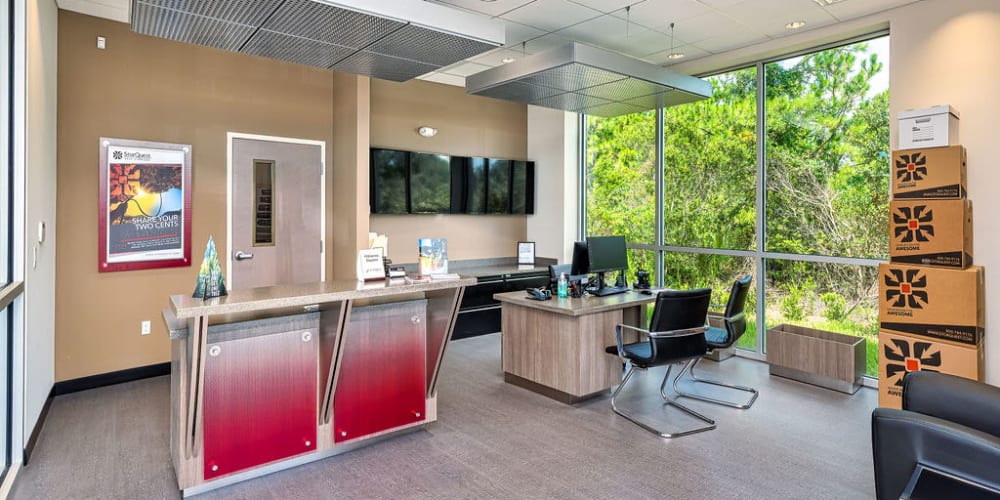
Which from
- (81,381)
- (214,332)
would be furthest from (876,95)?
(81,381)

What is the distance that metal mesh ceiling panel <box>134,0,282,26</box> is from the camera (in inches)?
115

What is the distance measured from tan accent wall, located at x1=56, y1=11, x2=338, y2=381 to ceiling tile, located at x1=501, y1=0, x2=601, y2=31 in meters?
2.41

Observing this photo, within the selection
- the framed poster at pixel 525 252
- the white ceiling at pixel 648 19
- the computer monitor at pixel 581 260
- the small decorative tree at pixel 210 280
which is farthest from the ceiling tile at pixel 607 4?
the framed poster at pixel 525 252

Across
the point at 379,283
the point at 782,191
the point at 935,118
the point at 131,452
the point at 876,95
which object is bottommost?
the point at 131,452

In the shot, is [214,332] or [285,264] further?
[285,264]

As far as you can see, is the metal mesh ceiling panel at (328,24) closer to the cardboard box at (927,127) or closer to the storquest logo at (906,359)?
the cardboard box at (927,127)

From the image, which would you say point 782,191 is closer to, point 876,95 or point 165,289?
point 876,95

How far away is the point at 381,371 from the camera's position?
337cm

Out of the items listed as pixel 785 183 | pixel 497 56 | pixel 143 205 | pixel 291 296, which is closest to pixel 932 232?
pixel 785 183

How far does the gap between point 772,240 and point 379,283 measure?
4.05 metres

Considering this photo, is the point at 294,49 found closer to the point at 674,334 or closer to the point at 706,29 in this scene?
the point at 674,334

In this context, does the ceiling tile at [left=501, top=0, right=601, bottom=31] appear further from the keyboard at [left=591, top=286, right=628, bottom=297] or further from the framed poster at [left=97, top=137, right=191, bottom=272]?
the framed poster at [left=97, top=137, right=191, bottom=272]

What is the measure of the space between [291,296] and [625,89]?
329cm

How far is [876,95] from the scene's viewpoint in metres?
4.77
